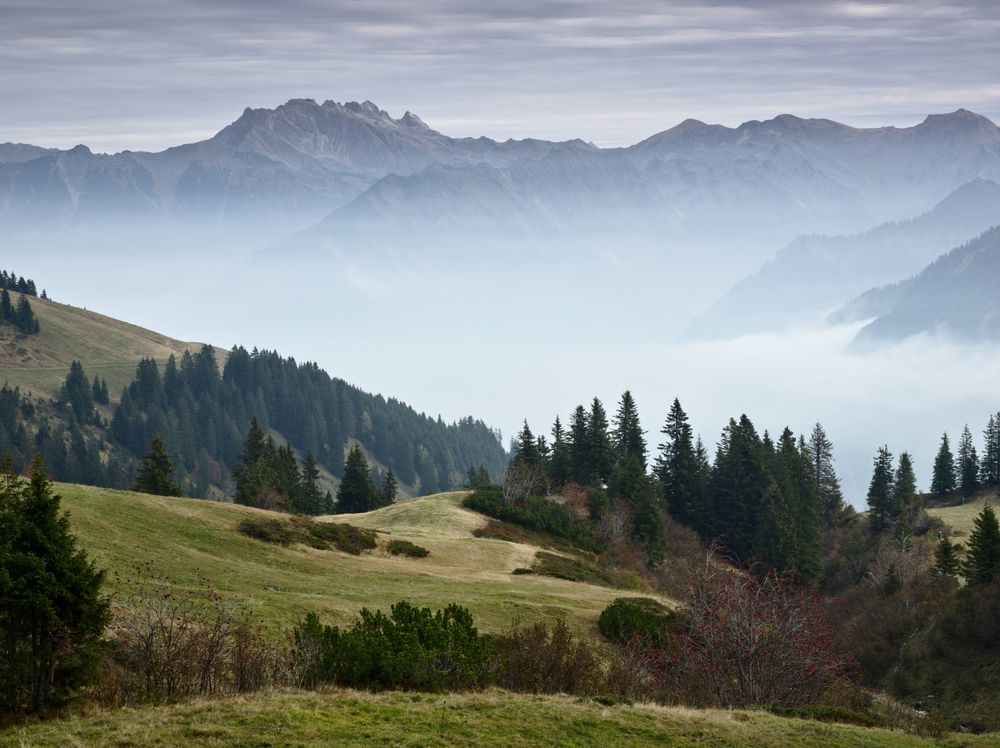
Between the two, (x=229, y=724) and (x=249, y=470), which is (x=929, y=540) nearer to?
(x=249, y=470)

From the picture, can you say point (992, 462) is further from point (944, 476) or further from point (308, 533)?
point (308, 533)

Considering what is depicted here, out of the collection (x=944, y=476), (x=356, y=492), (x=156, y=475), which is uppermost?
(x=944, y=476)

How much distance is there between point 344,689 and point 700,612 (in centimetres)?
1816

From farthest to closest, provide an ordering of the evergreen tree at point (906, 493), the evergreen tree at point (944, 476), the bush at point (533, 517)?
the evergreen tree at point (944, 476) < the evergreen tree at point (906, 493) < the bush at point (533, 517)

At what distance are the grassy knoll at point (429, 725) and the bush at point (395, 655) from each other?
5.58 feet

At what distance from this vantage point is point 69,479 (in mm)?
180125

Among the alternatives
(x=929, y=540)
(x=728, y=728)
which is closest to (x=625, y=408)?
(x=929, y=540)

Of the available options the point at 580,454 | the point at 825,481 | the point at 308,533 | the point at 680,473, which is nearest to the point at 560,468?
the point at 580,454

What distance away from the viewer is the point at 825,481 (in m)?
123

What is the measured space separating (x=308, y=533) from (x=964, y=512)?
93436mm

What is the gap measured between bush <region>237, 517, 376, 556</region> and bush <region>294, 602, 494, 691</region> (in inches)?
845

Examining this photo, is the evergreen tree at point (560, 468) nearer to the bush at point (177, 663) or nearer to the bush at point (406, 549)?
the bush at point (406, 549)

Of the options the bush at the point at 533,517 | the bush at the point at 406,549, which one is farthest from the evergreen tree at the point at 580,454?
the bush at the point at 406,549

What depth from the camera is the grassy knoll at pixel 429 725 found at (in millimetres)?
19484
